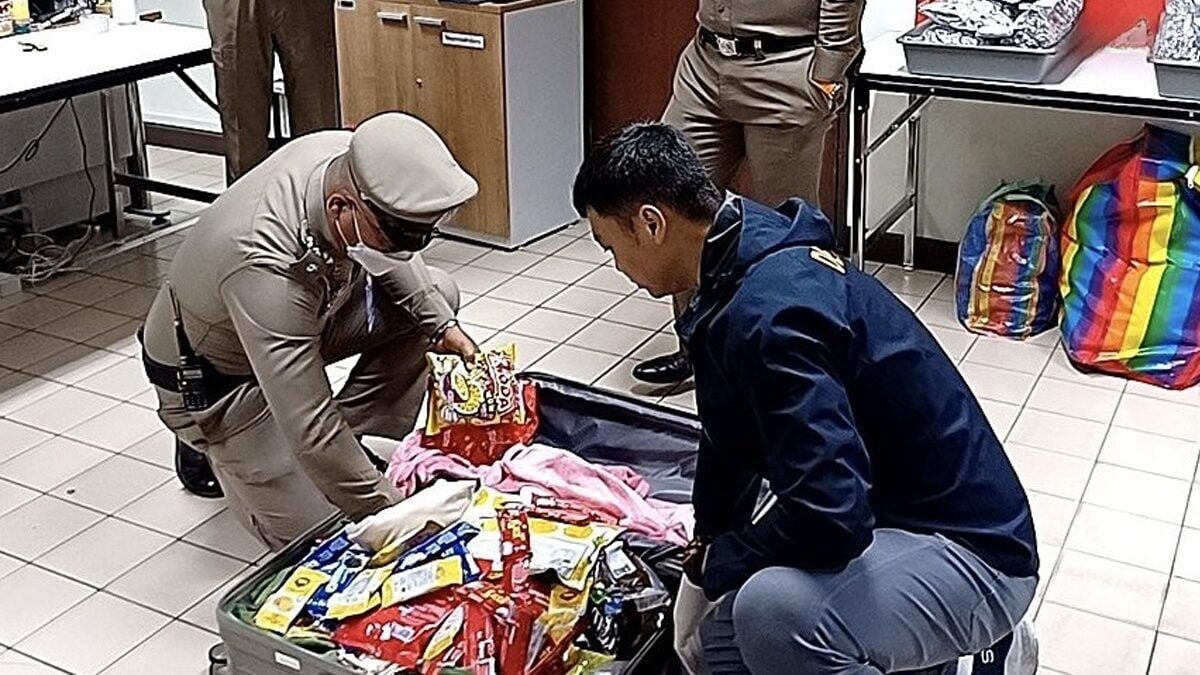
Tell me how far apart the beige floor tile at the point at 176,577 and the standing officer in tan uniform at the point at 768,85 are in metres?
1.17

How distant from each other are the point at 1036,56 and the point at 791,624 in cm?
204

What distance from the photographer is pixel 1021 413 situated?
3.23 m

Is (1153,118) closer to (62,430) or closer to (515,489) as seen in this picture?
(515,489)

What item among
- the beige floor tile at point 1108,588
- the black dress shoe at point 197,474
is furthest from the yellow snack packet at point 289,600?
the beige floor tile at point 1108,588

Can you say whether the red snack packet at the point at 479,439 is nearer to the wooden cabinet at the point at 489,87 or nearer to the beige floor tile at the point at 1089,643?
the beige floor tile at the point at 1089,643

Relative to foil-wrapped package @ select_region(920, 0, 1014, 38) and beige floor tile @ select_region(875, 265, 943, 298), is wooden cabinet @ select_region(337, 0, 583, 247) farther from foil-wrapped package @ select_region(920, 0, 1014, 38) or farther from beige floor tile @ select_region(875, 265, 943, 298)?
foil-wrapped package @ select_region(920, 0, 1014, 38)

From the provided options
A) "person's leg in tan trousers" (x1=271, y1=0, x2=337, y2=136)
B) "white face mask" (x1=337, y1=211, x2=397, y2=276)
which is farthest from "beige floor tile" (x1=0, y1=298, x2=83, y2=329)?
A: "white face mask" (x1=337, y1=211, x2=397, y2=276)

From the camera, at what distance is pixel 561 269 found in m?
4.29

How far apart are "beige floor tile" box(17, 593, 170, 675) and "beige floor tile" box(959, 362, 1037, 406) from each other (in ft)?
6.52

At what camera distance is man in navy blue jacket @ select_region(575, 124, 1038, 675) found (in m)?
1.63

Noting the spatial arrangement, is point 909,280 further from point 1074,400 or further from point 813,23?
point 813,23

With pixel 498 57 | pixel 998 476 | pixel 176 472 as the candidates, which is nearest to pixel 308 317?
pixel 176 472

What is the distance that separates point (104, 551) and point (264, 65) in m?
1.98

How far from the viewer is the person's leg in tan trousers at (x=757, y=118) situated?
10.4 feet
